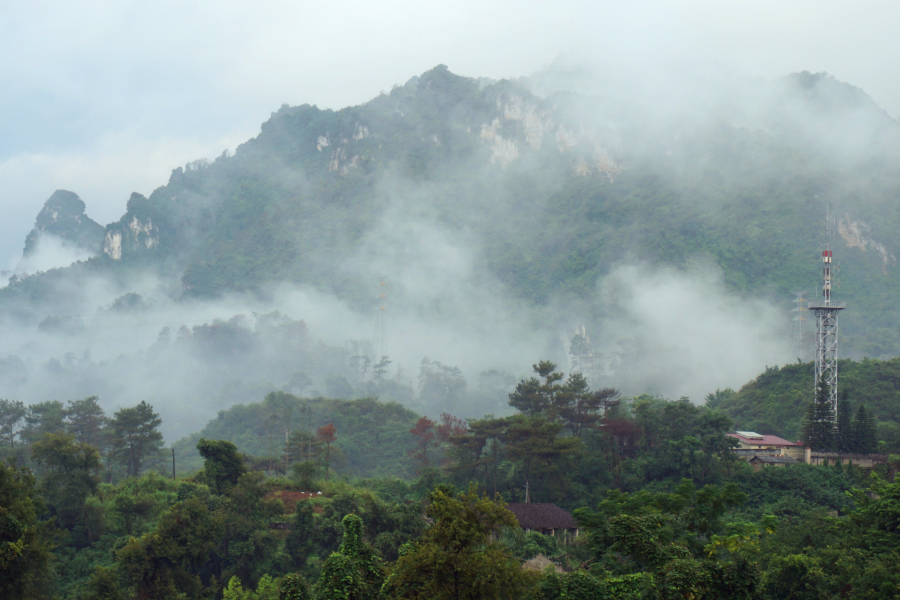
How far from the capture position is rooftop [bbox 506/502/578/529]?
109 ft

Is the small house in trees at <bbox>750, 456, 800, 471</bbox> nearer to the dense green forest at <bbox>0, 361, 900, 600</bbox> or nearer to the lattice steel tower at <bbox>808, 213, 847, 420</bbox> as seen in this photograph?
the dense green forest at <bbox>0, 361, 900, 600</bbox>

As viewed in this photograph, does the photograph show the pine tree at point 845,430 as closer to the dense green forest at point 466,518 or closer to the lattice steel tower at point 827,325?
the dense green forest at point 466,518

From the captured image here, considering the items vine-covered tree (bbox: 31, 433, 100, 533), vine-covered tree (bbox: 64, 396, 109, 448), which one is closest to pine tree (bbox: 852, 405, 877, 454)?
vine-covered tree (bbox: 31, 433, 100, 533)

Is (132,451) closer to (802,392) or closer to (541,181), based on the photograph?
(802,392)

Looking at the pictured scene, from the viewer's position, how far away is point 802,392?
176ft

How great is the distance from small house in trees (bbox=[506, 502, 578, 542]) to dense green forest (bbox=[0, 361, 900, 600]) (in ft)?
2.05

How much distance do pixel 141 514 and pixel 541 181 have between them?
138261mm

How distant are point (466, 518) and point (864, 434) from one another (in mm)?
34173

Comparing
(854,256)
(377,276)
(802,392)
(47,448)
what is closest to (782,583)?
(47,448)

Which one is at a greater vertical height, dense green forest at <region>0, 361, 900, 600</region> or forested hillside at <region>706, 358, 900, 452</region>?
forested hillside at <region>706, 358, 900, 452</region>

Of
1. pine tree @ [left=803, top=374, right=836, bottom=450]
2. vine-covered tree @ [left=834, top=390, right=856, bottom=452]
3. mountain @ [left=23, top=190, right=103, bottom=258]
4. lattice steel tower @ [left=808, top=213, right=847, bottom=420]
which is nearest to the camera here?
vine-covered tree @ [left=834, top=390, right=856, bottom=452]

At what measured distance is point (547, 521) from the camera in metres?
33.5

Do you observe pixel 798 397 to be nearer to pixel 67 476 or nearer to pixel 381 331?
pixel 67 476

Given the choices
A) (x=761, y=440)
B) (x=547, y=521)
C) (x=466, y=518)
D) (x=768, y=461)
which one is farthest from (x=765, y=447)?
Result: (x=466, y=518)
